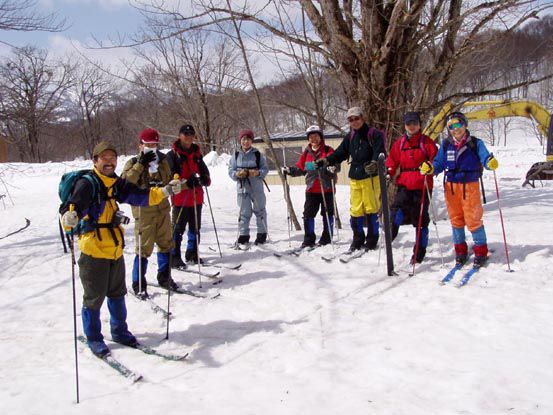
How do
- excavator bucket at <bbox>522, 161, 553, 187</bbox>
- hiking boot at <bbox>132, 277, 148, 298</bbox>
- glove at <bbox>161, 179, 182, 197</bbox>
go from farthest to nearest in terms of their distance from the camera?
1. excavator bucket at <bbox>522, 161, 553, 187</bbox>
2. hiking boot at <bbox>132, 277, 148, 298</bbox>
3. glove at <bbox>161, 179, 182, 197</bbox>

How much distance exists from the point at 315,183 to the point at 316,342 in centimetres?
338

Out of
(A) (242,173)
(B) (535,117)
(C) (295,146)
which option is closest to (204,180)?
(A) (242,173)

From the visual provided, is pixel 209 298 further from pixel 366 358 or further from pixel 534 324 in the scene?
pixel 534 324

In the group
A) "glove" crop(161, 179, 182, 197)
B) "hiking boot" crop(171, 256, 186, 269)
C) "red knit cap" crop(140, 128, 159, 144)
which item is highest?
"red knit cap" crop(140, 128, 159, 144)

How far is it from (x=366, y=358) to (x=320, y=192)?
3.69 meters

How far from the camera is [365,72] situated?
773 centimetres

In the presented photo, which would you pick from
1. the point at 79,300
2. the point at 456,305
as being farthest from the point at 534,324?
the point at 79,300

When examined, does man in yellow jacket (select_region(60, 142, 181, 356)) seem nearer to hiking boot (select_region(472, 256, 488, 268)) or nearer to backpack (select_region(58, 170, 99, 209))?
backpack (select_region(58, 170, 99, 209))

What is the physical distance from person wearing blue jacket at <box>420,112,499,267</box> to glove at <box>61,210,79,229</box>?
3.84m

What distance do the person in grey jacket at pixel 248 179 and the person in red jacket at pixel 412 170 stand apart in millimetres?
2237

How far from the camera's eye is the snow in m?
3.01

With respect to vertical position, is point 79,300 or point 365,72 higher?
point 365,72

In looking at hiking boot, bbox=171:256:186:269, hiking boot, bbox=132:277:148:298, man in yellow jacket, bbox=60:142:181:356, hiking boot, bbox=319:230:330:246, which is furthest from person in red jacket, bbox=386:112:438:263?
man in yellow jacket, bbox=60:142:181:356

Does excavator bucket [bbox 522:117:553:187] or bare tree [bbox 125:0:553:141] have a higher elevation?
bare tree [bbox 125:0:553:141]
